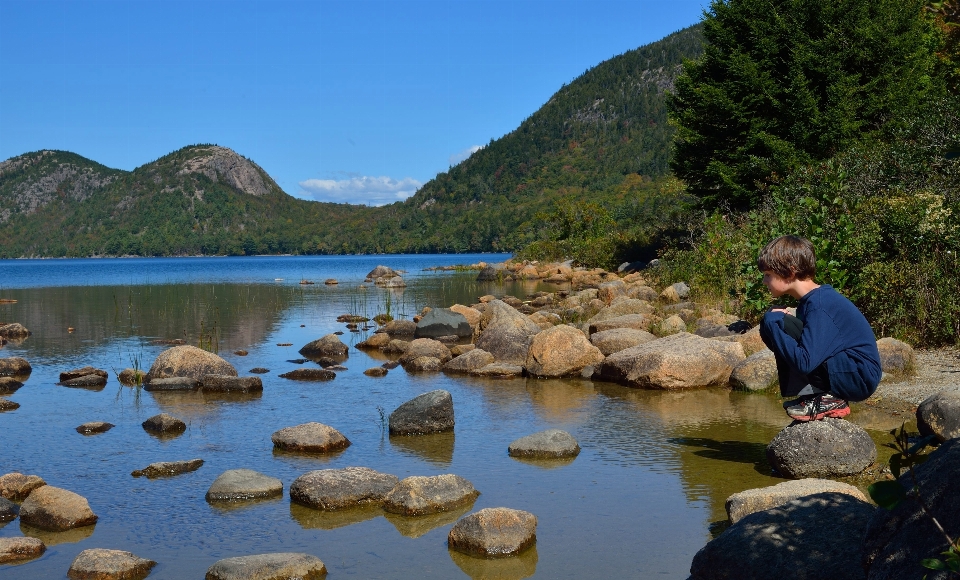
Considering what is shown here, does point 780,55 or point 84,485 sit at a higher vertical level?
point 780,55

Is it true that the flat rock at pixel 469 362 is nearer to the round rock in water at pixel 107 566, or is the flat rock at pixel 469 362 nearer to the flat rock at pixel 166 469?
the flat rock at pixel 166 469

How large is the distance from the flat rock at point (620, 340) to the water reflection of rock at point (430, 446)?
5727mm

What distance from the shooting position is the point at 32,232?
194000 millimetres

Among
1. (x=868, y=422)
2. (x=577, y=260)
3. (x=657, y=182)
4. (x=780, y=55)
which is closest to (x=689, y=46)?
(x=657, y=182)

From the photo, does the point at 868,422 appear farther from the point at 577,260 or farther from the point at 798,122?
the point at 577,260

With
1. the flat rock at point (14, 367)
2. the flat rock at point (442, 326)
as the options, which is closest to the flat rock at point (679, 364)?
the flat rock at point (442, 326)

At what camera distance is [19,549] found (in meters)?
6.73

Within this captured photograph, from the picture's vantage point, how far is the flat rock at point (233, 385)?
1407 cm

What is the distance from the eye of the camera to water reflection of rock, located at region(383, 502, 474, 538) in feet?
23.8

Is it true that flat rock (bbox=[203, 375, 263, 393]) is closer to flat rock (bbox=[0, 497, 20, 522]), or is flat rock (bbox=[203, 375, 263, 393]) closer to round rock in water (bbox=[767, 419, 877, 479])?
flat rock (bbox=[0, 497, 20, 522])

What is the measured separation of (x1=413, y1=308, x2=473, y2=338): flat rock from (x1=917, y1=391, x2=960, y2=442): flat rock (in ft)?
42.7

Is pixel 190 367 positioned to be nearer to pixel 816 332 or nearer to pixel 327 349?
pixel 327 349

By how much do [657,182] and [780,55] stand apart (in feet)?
280

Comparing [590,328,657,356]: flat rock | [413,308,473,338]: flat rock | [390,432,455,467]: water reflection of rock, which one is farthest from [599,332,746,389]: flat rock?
[413,308,473,338]: flat rock
